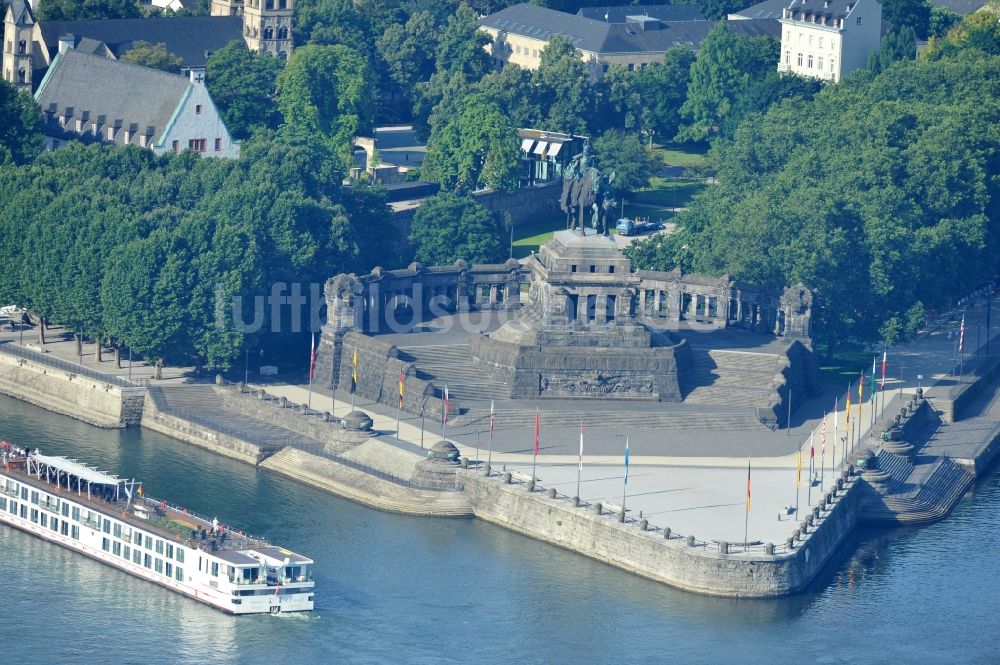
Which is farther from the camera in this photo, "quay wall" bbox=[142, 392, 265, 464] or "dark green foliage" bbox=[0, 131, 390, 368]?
"dark green foliage" bbox=[0, 131, 390, 368]

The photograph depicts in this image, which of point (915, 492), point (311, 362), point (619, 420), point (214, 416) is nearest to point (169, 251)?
point (311, 362)

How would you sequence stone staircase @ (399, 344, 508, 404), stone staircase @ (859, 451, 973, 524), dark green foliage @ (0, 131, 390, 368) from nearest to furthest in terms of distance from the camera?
stone staircase @ (859, 451, 973, 524) < stone staircase @ (399, 344, 508, 404) < dark green foliage @ (0, 131, 390, 368)

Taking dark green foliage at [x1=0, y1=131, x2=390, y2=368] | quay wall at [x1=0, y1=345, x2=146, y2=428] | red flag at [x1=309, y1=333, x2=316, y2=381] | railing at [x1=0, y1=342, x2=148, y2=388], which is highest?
dark green foliage at [x1=0, y1=131, x2=390, y2=368]

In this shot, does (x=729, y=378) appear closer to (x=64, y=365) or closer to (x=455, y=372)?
(x=455, y=372)

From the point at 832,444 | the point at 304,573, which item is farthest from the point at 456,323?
the point at 304,573

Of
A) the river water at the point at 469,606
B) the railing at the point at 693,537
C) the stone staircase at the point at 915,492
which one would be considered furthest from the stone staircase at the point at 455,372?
the stone staircase at the point at 915,492

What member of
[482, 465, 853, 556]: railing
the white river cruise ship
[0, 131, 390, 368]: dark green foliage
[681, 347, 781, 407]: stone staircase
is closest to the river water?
the white river cruise ship

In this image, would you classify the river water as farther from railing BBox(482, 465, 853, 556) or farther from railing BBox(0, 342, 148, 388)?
railing BBox(0, 342, 148, 388)

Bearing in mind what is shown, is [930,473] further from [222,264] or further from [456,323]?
[222,264]
